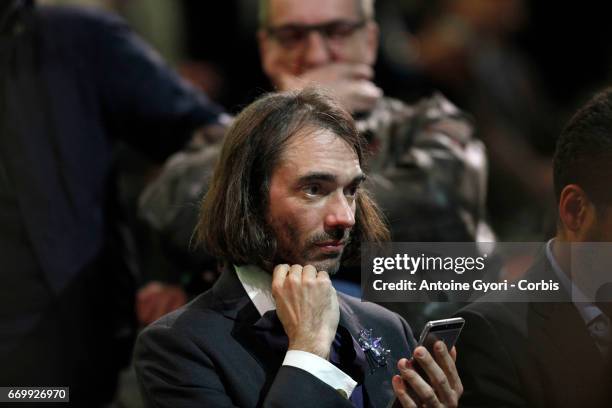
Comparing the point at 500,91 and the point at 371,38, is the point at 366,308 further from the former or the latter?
the point at 500,91

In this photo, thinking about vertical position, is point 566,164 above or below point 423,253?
above

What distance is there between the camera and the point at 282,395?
1870 mm

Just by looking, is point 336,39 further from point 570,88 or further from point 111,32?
point 570,88

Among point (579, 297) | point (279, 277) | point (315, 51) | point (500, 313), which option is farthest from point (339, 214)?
point (315, 51)

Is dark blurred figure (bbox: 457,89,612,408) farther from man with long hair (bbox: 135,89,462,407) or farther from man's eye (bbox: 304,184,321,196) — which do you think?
man's eye (bbox: 304,184,321,196)

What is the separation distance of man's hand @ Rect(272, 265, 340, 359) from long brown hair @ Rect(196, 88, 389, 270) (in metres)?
0.08

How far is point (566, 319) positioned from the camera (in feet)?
6.84

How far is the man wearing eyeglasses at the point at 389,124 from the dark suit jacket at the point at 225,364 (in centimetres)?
44

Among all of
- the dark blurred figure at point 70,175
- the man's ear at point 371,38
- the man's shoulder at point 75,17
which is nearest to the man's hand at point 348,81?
the man's ear at point 371,38

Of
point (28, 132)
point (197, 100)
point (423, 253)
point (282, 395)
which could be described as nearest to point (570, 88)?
point (197, 100)

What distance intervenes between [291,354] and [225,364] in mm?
126

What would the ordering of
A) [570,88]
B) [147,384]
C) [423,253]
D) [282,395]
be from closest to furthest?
[282,395] < [147,384] < [423,253] < [570,88]

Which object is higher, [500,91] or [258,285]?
[258,285]

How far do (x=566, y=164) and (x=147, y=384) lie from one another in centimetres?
86
